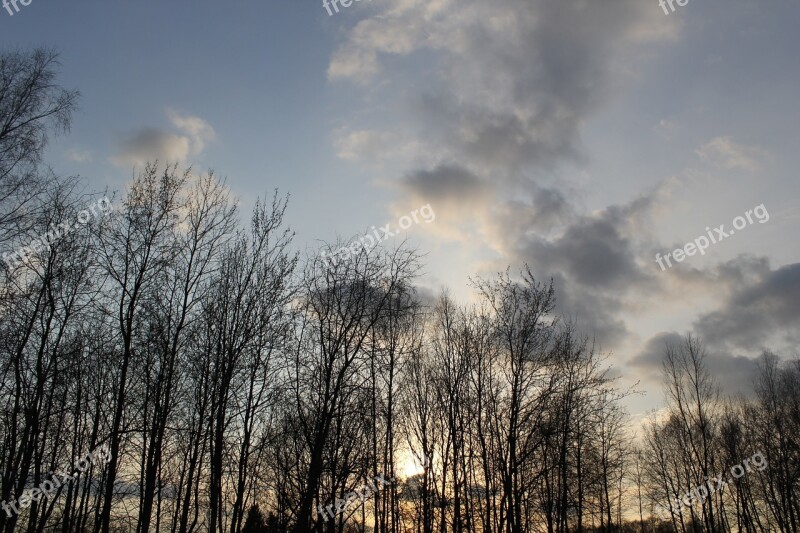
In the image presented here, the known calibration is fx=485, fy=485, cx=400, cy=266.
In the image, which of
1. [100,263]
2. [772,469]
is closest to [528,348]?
[100,263]

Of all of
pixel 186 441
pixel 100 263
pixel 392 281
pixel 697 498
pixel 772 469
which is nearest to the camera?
pixel 100 263

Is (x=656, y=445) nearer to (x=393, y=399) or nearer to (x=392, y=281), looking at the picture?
(x=393, y=399)

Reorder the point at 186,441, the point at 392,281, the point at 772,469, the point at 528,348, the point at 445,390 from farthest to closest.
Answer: the point at 772,469
the point at 445,390
the point at 528,348
the point at 186,441
the point at 392,281

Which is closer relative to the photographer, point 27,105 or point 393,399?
point 27,105

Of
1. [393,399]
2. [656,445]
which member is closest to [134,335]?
[393,399]

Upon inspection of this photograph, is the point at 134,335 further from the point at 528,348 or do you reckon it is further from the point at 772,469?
the point at 772,469

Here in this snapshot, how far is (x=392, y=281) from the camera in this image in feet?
56.7

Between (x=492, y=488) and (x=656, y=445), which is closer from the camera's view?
(x=492, y=488)

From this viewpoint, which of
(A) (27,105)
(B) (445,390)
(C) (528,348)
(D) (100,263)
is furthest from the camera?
(B) (445,390)

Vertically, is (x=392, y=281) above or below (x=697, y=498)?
above

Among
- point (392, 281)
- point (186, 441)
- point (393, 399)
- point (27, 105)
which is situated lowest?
point (186, 441)

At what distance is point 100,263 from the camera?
50.3 feet

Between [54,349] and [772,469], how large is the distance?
4981 centimetres

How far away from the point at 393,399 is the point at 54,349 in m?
16.2
